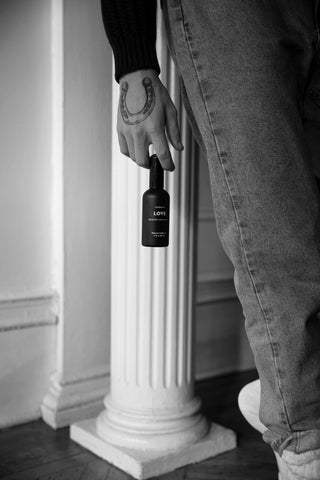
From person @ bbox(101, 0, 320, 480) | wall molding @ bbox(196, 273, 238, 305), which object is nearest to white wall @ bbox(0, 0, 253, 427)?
wall molding @ bbox(196, 273, 238, 305)

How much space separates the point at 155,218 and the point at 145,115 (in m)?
0.25

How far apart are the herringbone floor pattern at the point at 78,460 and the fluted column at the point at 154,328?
4 cm

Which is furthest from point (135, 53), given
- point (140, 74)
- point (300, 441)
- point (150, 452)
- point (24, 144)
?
point (150, 452)

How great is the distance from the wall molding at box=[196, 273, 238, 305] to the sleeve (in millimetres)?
1510

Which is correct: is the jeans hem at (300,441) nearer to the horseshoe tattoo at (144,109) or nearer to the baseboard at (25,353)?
the horseshoe tattoo at (144,109)

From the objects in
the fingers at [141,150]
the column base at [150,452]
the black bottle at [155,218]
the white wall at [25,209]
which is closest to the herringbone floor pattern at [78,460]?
the column base at [150,452]

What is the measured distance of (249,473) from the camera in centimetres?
170

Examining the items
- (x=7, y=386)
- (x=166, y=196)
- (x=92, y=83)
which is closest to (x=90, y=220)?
(x=92, y=83)

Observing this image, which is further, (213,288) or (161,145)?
(213,288)

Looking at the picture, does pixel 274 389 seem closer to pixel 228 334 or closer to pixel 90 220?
pixel 90 220

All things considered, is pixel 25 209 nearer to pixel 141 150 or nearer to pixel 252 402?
pixel 141 150

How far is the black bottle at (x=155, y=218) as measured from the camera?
4.31 ft

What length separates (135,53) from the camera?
1.18 m

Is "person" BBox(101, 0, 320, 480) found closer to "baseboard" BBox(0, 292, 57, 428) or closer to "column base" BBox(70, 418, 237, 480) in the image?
"column base" BBox(70, 418, 237, 480)
